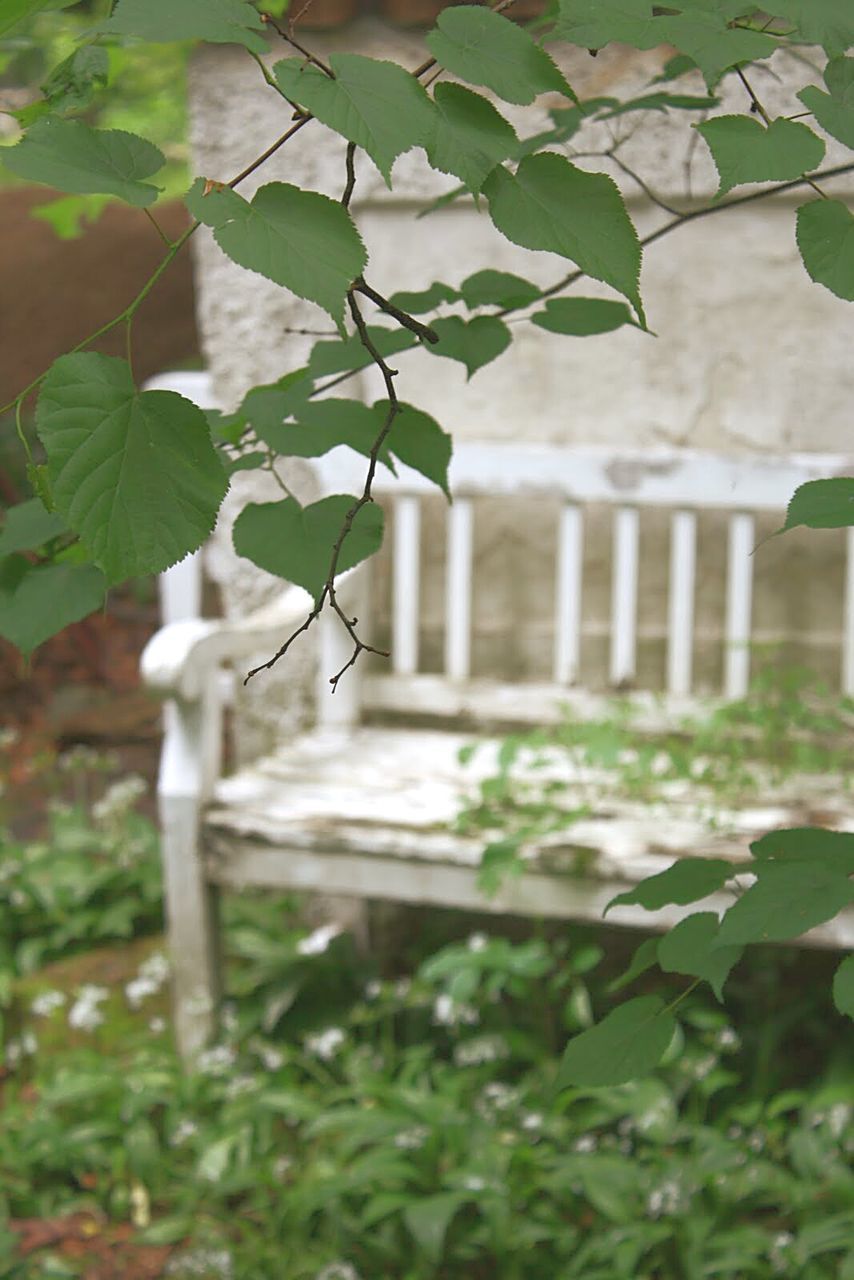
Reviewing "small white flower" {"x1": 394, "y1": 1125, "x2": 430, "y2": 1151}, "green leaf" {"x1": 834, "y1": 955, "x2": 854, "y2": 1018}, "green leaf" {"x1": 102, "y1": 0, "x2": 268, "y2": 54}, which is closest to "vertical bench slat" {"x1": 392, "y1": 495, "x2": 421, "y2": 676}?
"small white flower" {"x1": 394, "y1": 1125, "x2": 430, "y2": 1151}

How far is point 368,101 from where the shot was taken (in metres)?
0.63

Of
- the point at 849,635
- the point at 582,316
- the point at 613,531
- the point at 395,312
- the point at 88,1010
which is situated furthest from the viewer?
the point at 613,531

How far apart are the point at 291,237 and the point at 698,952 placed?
1.58 feet

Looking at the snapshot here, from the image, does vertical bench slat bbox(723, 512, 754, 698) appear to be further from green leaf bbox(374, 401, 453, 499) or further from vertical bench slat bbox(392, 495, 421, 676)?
green leaf bbox(374, 401, 453, 499)

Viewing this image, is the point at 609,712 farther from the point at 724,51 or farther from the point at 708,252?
the point at 724,51

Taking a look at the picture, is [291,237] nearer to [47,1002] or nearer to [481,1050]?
[481,1050]

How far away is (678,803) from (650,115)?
4.09 ft

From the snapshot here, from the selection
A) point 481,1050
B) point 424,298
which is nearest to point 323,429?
point 424,298

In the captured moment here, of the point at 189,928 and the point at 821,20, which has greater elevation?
the point at 821,20

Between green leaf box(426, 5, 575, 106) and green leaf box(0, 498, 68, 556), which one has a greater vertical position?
green leaf box(426, 5, 575, 106)

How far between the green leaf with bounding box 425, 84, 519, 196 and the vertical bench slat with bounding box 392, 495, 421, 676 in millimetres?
2194

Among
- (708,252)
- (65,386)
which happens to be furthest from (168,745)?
(65,386)

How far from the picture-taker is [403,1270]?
2.08 metres

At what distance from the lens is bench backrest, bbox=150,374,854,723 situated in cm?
266
